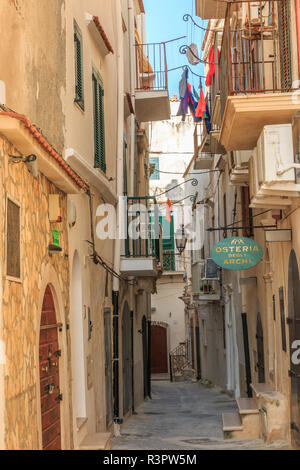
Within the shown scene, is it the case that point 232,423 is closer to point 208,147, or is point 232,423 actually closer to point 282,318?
point 282,318

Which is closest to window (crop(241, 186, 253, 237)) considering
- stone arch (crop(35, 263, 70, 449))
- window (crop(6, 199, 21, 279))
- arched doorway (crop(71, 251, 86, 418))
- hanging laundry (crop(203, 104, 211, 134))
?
hanging laundry (crop(203, 104, 211, 134))

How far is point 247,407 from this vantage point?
12.2 m

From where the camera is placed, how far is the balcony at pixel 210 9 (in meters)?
16.3

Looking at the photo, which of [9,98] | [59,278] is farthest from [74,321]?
[9,98]

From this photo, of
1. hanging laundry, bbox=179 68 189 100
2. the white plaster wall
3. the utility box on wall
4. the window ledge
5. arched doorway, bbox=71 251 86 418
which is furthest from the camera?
the white plaster wall

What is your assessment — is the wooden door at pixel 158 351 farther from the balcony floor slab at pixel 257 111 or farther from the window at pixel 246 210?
the balcony floor slab at pixel 257 111

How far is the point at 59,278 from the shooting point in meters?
9.26

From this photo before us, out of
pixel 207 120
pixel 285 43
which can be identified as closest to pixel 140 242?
pixel 207 120

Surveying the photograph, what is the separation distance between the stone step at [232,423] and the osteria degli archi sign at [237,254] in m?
2.79

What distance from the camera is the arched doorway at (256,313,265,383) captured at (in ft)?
49.3

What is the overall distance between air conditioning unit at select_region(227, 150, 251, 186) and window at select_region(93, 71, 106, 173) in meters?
2.75

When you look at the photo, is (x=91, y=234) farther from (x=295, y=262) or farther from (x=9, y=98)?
(x=9, y=98)

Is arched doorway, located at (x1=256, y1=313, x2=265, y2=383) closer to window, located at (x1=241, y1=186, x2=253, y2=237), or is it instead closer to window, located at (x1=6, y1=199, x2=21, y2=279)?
window, located at (x1=241, y1=186, x2=253, y2=237)

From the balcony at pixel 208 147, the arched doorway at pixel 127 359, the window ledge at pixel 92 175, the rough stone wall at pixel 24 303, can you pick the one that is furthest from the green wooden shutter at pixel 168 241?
the rough stone wall at pixel 24 303
